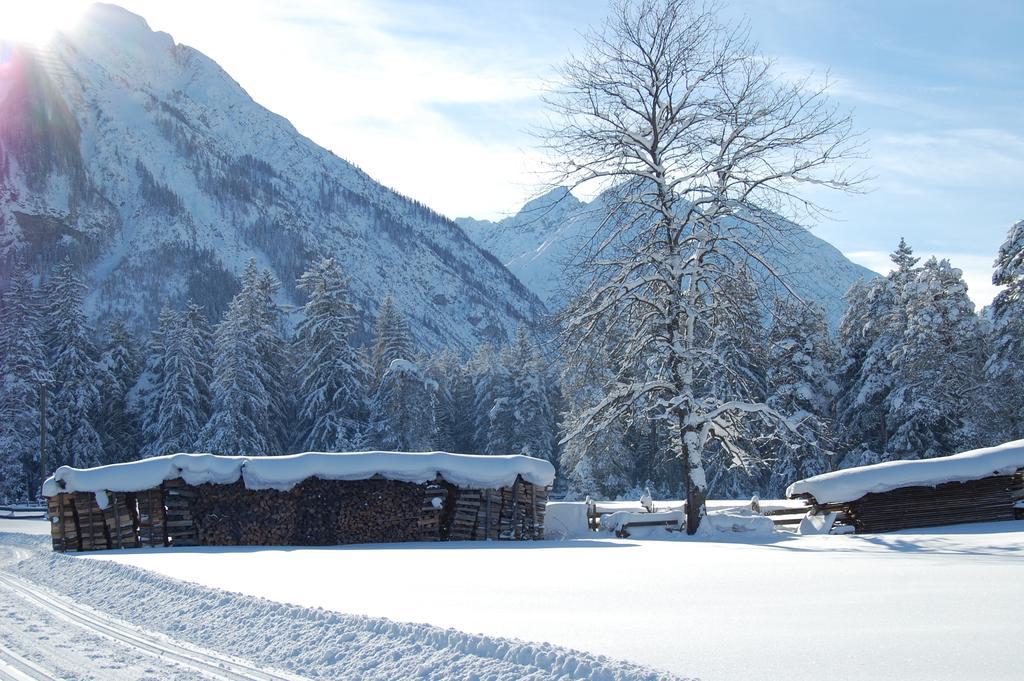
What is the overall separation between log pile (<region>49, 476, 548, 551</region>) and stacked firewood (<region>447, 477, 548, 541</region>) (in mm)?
26

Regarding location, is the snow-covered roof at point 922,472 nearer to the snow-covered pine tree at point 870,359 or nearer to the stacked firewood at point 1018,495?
the stacked firewood at point 1018,495

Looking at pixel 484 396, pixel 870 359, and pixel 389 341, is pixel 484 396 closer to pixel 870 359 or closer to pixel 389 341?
pixel 389 341

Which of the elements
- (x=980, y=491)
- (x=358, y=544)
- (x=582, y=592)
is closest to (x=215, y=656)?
(x=582, y=592)

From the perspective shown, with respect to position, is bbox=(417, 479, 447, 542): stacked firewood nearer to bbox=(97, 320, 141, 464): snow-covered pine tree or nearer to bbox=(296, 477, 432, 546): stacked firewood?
bbox=(296, 477, 432, 546): stacked firewood

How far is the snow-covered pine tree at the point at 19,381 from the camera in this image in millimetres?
47250

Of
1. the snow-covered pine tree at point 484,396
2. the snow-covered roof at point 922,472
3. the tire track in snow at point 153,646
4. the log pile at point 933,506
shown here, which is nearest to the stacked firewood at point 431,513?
the tire track in snow at point 153,646

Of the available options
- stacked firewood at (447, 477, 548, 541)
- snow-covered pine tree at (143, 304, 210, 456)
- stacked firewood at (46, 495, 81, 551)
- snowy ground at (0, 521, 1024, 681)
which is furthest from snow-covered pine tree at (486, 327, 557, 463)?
snowy ground at (0, 521, 1024, 681)

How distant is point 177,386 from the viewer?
159 ft

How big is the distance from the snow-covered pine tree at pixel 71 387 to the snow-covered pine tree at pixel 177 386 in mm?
3179

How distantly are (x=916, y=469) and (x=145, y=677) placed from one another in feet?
57.8

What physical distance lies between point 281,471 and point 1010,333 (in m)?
30.0

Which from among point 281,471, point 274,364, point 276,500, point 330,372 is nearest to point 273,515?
point 276,500

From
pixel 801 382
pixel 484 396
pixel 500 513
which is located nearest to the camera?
pixel 500 513

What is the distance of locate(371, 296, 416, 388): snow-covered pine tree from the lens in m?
53.2
